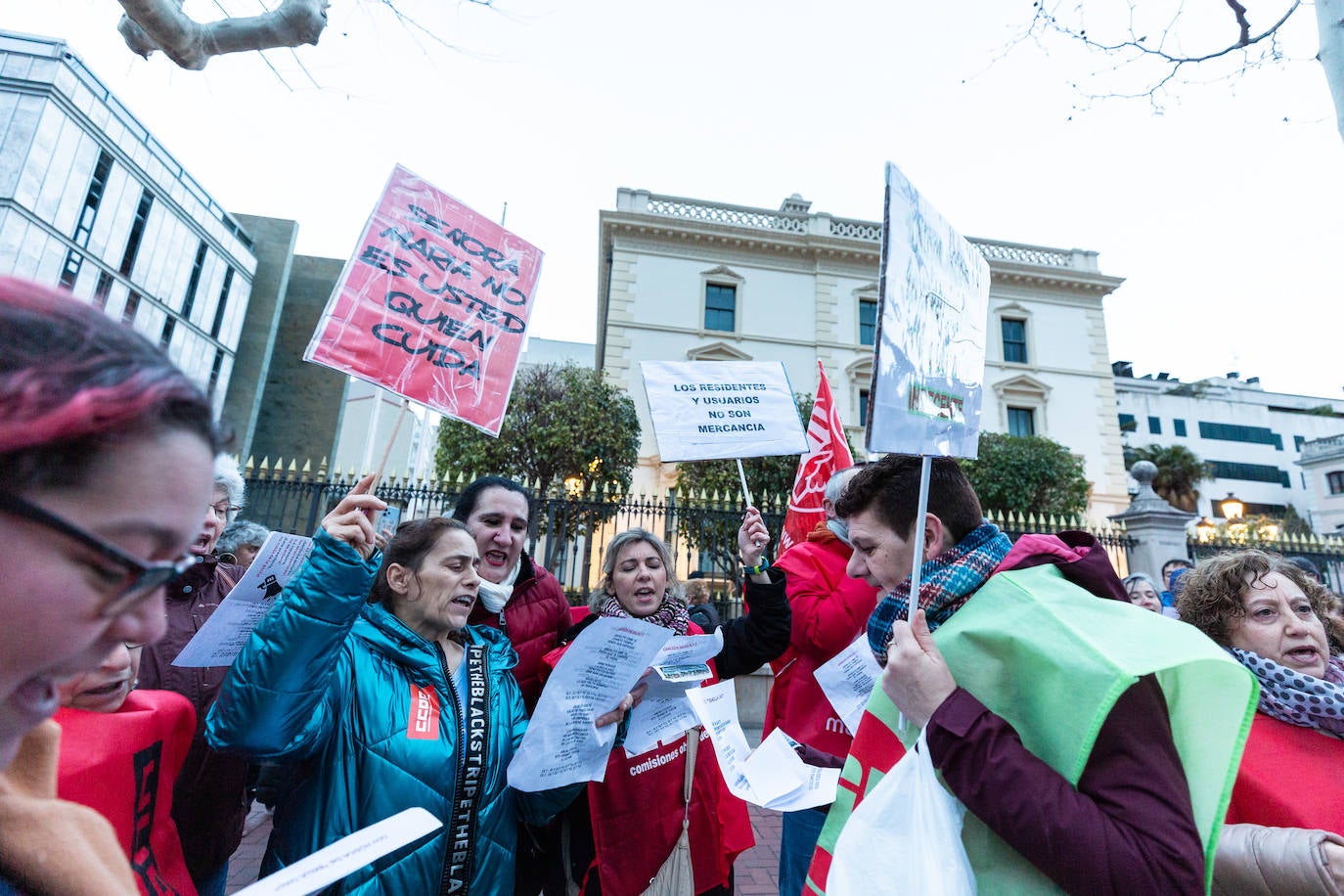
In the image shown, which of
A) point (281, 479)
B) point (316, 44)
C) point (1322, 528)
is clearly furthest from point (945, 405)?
point (1322, 528)

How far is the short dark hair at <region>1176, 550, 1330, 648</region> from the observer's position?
226cm

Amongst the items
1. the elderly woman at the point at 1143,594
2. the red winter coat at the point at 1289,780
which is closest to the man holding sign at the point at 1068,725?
the red winter coat at the point at 1289,780

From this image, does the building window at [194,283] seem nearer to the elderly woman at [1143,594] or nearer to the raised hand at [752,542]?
→ the raised hand at [752,542]

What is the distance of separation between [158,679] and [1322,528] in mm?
55909

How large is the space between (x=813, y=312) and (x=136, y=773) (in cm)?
2219

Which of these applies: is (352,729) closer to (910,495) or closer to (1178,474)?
(910,495)

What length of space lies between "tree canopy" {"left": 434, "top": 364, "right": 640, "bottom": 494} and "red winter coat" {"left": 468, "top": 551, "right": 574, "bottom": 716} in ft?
36.9

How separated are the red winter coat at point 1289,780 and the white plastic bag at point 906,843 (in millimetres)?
987

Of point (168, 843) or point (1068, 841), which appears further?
point (168, 843)

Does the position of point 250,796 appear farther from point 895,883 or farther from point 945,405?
point 945,405

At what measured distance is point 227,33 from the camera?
3.65m

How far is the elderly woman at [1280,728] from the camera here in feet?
4.92

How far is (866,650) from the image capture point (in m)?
2.41

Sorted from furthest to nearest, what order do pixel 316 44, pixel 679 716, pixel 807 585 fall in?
pixel 316 44
pixel 807 585
pixel 679 716
